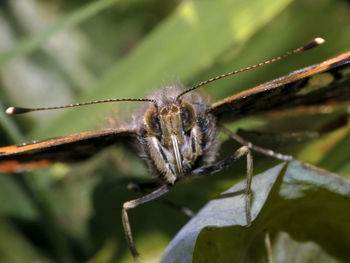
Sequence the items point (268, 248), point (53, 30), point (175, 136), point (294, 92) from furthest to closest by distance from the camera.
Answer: point (53, 30) → point (294, 92) → point (175, 136) → point (268, 248)

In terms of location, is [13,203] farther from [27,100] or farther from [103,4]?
[103,4]

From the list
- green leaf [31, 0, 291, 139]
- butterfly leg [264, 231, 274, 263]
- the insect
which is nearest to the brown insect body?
the insect

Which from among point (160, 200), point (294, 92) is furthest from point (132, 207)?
point (294, 92)

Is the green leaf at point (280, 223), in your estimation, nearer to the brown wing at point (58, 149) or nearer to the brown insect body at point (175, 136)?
the brown insect body at point (175, 136)

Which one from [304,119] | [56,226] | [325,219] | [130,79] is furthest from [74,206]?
[325,219]

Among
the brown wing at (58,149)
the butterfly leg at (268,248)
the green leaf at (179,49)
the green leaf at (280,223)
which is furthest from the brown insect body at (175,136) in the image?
the green leaf at (179,49)

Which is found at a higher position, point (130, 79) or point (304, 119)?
point (130, 79)

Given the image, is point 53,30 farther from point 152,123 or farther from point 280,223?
point 280,223
